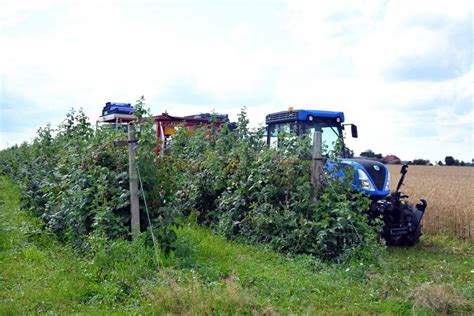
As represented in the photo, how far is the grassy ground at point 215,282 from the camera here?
212 inches

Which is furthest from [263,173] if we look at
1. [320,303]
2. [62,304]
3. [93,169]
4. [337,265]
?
[62,304]

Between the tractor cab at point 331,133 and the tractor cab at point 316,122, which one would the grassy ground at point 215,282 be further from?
the tractor cab at point 316,122

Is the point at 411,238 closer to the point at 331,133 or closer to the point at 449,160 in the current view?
the point at 331,133

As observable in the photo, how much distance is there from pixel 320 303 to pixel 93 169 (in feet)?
14.4

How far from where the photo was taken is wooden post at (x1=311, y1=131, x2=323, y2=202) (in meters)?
8.52

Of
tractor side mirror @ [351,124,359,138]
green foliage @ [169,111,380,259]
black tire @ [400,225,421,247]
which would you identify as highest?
tractor side mirror @ [351,124,359,138]

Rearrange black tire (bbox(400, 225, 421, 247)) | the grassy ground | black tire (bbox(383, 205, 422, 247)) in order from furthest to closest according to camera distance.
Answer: black tire (bbox(400, 225, 421, 247)), black tire (bbox(383, 205, 422, 247)), the grassy ground

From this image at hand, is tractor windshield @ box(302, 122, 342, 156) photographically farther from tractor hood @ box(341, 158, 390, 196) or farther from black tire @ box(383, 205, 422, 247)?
black tire @ box(383, 205, 422, 247)

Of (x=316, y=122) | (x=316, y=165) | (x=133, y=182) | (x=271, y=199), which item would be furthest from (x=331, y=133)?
(x=133, y=182)

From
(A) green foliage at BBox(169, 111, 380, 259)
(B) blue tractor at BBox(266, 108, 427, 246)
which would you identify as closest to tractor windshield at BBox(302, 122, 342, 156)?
(B) blue tractor at BBox(266, 108, 427, 246)

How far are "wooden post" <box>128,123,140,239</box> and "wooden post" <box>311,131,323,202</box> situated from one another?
3.07m

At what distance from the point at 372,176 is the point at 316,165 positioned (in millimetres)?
1682

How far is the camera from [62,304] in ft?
18.2

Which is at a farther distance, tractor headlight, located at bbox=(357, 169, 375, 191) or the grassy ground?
tractor headlight, located at bbox=(357, 169, 375, 191)
